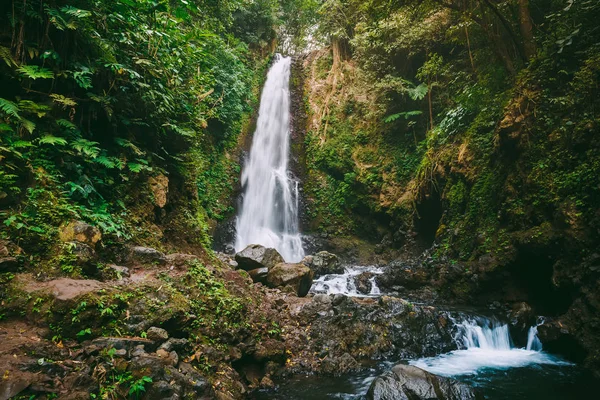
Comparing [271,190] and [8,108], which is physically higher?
[271,190]

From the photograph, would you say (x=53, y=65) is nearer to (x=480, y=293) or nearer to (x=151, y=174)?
(x=151, y=174)

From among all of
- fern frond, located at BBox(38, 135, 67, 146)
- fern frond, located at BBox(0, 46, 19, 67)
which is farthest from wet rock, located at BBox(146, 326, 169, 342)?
fern frond, located at BBox(0, 46, 19, 67)

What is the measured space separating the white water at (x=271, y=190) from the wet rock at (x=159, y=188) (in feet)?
26.3

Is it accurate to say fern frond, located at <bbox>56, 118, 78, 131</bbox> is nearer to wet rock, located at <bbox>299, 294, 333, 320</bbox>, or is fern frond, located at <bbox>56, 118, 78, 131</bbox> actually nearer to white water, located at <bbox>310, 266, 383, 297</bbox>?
wet rock, located at <bbox>299, 294, 333, 320</bbox>

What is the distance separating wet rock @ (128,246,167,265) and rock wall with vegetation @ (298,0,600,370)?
25.1 feet

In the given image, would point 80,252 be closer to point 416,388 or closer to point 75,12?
point 75,12

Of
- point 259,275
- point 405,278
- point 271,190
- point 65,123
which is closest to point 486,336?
point 405,278

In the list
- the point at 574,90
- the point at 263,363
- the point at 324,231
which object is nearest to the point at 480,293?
the point at 574,90

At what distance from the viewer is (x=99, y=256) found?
14.3 feet

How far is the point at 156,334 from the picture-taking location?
12.3 ft

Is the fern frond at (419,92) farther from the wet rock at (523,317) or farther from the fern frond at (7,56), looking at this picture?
the fern frond at (7,56)

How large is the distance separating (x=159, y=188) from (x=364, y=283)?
291 inches

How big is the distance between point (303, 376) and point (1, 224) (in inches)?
184

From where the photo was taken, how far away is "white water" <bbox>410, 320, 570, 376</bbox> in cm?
591
